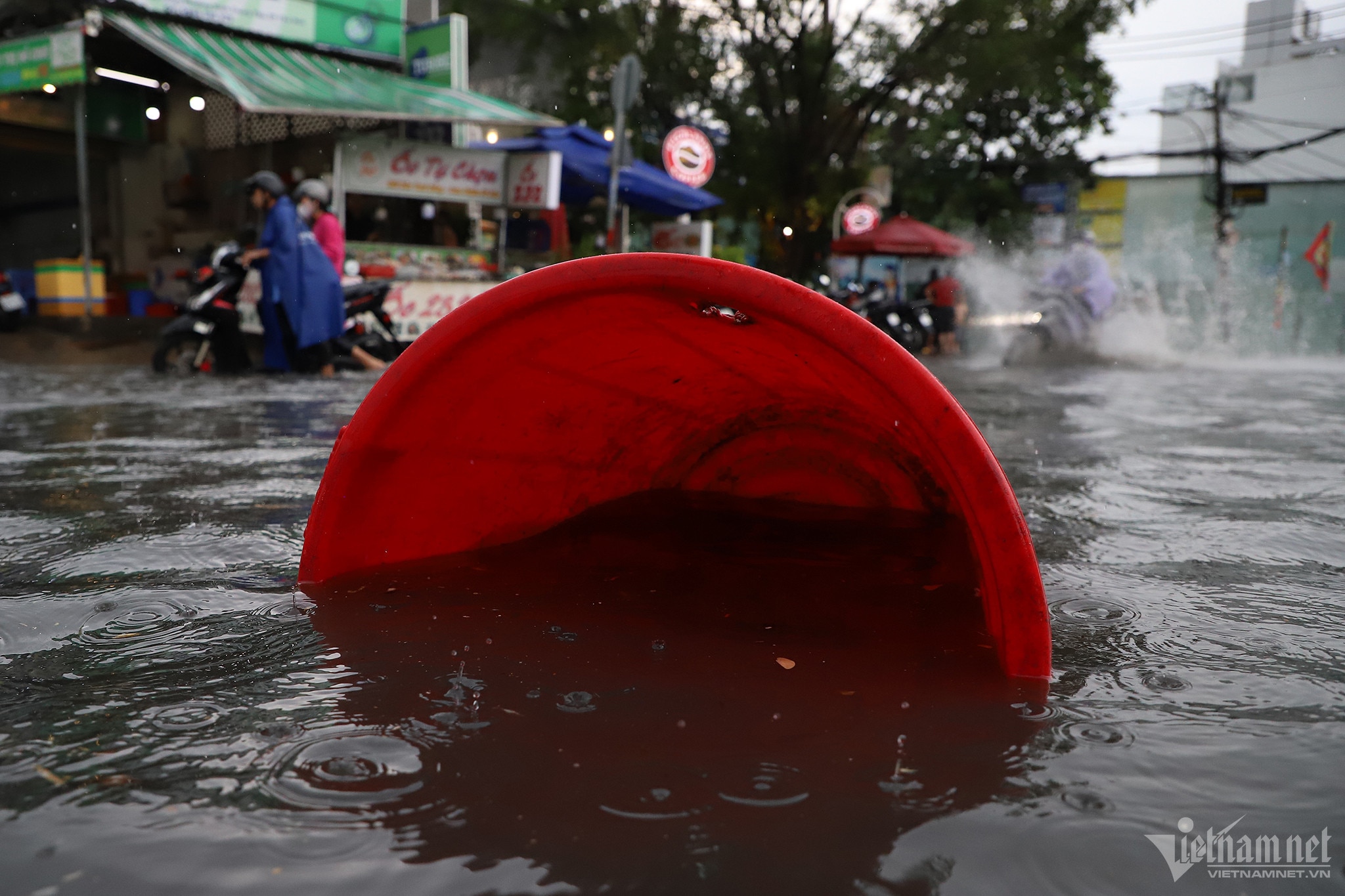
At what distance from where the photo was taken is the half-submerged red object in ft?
Result: 5.78

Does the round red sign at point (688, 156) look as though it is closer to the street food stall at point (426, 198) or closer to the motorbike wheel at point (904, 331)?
the street food stall at point (426, 198)

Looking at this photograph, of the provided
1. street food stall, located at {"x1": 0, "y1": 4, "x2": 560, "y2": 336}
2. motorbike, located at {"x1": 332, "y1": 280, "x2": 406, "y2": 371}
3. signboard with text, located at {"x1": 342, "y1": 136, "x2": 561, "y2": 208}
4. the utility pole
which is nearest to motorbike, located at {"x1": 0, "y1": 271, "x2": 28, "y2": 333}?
street food stall, located at {"x1": 0, "y1": 4, "x2": 560, "y2": 336}

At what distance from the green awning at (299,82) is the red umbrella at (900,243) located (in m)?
6.77

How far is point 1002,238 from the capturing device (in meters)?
28.1

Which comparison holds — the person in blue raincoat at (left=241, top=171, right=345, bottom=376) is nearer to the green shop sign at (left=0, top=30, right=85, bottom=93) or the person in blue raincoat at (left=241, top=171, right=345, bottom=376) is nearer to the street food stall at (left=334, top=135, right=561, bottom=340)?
the street food stall at (left=334, top=135, right=561, bottom=340)

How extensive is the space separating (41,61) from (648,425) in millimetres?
9979

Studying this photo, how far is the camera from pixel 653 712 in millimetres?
1649

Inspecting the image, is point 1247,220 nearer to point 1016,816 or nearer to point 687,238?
point 687,238

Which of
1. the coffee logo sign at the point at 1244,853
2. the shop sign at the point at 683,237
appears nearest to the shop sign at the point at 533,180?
the shop sign at the point at 683,237

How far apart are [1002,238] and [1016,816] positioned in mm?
28653

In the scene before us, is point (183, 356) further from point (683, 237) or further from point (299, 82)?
point (683, 237)

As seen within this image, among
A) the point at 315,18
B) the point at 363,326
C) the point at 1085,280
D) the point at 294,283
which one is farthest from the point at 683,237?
the point at 294,283

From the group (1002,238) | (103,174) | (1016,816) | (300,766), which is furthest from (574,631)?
(1002,238)

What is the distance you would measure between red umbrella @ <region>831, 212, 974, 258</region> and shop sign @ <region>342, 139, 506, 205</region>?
7010 millimetres
